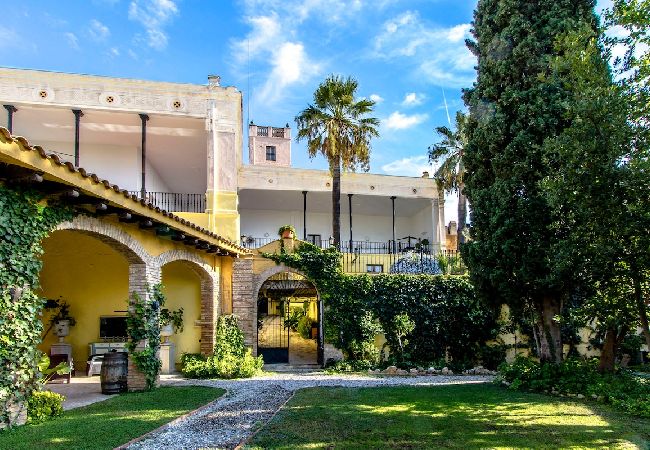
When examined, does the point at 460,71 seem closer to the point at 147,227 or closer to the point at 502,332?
the point at 502,332

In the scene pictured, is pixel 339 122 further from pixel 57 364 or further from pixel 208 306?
pixel 57 364

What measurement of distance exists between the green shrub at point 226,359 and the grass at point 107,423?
328 centimetres

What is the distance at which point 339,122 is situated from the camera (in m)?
18.5

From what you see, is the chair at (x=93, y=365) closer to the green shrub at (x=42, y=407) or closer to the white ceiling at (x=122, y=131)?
the green shrub at (x=42, y=407)

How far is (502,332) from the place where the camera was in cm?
1596

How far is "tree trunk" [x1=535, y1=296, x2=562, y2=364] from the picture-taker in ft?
36.7

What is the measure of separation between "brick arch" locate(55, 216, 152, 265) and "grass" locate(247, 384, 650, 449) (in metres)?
4.12

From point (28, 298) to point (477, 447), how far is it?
618 centimetres

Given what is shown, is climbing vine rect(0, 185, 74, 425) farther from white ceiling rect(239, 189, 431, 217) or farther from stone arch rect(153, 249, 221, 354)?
white ceiling rect(239, 189, 431, 217)

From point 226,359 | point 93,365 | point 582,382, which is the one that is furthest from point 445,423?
point 93,365

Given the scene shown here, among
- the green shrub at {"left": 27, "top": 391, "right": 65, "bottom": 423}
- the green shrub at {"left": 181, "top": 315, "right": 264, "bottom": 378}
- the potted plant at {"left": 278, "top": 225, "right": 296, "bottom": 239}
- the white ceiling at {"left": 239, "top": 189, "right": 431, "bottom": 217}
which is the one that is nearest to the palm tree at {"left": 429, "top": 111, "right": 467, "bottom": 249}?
the white ceiling at {"left": 239, "top": 189, "right": 431, "bottom": 217}

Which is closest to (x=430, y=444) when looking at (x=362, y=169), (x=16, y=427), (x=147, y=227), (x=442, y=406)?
(x=442, y=406)

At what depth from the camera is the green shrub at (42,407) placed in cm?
684

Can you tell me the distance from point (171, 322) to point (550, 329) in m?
10.0
